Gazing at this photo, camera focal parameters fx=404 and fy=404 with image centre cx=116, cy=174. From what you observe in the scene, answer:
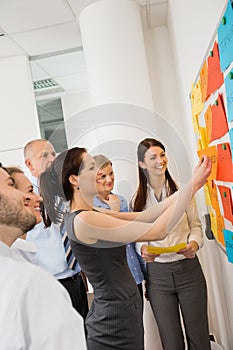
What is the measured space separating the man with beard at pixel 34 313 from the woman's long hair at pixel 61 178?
1.55 ft

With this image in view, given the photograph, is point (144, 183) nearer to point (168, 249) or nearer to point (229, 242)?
point (168, 249)

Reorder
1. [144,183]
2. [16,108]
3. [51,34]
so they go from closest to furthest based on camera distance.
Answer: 1. [144,183]
2. [51,34]
3. [16,108]

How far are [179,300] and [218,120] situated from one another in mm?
979

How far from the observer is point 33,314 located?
81cm

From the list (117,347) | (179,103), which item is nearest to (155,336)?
(117,347)

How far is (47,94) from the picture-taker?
3500mm

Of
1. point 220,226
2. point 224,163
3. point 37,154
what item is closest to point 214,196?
point 220,226

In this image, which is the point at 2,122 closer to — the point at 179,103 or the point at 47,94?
the point at 47,94

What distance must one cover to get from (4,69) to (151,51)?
117 cm

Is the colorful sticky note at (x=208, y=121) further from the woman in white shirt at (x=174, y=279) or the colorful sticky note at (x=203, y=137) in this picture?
the woman in white shirt at (x=174, y=279)

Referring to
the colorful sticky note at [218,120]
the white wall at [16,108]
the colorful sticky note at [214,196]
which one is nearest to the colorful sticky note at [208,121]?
the colorful sticky note at [218,120]

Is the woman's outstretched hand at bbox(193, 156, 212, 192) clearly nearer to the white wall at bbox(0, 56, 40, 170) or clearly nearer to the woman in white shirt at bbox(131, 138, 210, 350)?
the woman in white shirt at bbox(131, 138, 210, 350)

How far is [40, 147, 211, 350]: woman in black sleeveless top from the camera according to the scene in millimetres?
1273

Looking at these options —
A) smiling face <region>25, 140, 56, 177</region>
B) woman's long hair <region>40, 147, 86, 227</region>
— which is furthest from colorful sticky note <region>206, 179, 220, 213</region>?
smiling face <region>25, 140, 56, 177</region>
